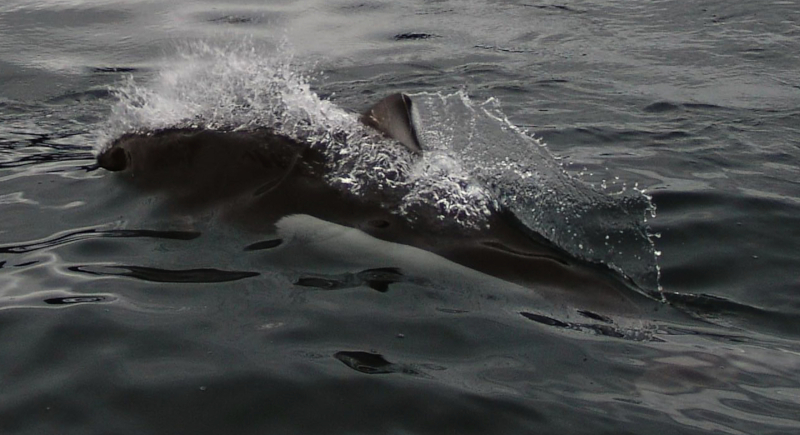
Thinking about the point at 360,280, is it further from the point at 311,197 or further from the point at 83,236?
the point at 83,236

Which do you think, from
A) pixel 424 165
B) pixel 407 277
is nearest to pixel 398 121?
pixel 424 165

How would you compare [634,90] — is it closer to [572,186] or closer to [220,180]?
[572,186]

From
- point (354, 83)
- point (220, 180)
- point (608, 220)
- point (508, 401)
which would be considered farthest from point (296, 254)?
point (354, 83)

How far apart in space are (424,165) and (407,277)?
624 mm

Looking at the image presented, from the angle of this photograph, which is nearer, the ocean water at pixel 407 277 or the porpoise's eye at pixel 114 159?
the ocean water at pixel 407 277

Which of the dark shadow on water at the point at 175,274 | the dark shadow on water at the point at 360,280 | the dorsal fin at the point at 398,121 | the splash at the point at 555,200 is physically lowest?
the dark shadow on water at the point at 175,274

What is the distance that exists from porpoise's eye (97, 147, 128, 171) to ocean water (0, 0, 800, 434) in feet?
0.18

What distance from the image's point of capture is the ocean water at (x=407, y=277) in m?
3.22

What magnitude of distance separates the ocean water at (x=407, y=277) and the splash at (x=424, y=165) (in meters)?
0.02

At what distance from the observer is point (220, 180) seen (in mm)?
4559

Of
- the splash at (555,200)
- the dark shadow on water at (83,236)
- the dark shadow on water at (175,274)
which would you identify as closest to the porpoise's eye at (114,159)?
the dark shadow on water at (83,236)

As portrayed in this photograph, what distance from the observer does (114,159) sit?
5.12 metres

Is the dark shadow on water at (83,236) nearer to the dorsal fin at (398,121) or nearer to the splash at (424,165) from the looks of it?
the splash at (424,165)

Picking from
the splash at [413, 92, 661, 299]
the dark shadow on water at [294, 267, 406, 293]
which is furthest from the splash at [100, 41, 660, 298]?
the dark shadow on water at [294, 267, 406, 293]
